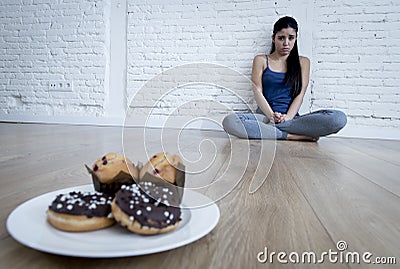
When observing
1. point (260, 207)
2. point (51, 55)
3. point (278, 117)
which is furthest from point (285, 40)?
point (51, 55)

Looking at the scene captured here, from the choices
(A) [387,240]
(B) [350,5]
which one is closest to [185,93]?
(B) [350,5]

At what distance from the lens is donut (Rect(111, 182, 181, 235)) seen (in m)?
0.31

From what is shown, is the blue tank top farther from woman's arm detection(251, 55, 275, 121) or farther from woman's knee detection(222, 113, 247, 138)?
woman's knee detection(222, 113, 247, 138)

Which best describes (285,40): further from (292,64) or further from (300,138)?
(300,138)

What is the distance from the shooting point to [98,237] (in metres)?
0.31

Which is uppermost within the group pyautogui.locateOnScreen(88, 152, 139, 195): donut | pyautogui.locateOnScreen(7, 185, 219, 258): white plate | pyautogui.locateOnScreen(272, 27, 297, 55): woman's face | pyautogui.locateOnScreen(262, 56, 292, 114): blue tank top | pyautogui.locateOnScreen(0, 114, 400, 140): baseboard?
pyautogui.locateOnScreen(272, 27, 297, 55): woman's face

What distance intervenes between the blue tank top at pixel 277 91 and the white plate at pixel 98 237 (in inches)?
85.8

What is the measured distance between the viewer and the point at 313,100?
8.59 ft

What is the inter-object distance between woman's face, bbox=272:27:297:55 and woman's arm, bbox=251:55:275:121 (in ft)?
0.51

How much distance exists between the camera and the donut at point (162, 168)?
40 cm

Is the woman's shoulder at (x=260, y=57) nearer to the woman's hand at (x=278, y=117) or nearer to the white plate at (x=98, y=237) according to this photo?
the woman's hand at (x=278, y=117)

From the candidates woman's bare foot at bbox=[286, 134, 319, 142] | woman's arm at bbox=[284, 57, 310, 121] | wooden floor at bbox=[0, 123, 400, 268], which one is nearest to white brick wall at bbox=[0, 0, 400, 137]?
woman's arm at bbox=[284, 57, 310, 121]

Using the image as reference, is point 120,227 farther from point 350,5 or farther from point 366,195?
point 350,5

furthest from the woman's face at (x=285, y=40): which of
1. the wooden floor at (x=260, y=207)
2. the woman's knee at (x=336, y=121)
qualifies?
the wooden floor at (x=260, y=207)
